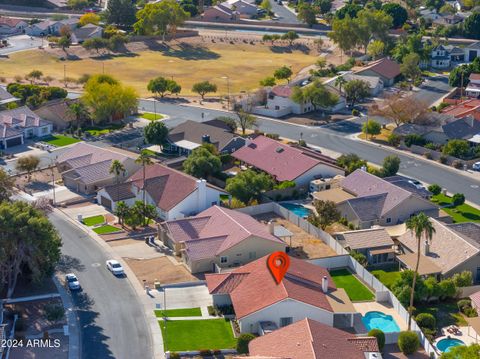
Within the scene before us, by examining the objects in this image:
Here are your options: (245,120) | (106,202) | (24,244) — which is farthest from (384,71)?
(24,244)

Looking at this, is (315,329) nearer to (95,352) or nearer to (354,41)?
(95,352)

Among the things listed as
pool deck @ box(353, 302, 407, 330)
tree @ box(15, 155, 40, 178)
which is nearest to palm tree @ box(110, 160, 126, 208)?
tree @ box(15, 155, 40, 178)

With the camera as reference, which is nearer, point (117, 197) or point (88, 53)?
point (117, 197)

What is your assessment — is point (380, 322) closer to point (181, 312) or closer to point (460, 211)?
point (181, 312)

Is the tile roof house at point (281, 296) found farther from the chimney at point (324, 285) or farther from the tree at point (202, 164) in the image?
the tree at point (202, 164)

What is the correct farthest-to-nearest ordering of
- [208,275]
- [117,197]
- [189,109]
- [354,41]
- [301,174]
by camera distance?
[354,41], [189,109], [301,174], [117,197], [208,275]

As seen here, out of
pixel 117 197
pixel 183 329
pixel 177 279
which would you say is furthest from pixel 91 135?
pixel 183 329

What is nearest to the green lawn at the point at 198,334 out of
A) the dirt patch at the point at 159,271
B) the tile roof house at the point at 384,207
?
the dirt patch at the point at 159,271
